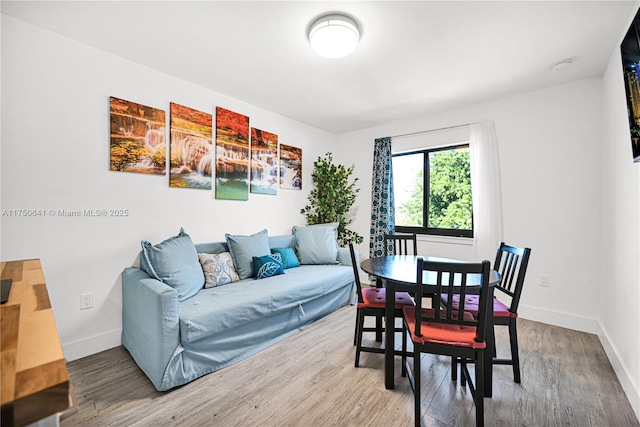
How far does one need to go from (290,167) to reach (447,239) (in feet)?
7.84

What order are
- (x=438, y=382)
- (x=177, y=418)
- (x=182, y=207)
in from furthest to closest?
(x=182, y=207), (x=438, y=382), (x=177, y=418)

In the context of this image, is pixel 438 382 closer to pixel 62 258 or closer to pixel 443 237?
pixel 443 237

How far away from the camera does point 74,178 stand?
7.28ft

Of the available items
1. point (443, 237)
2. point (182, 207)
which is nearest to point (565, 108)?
point (443, 237)

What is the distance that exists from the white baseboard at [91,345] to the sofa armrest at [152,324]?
204 millimetres

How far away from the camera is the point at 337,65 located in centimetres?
255

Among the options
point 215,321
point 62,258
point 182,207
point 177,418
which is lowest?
point 177,418

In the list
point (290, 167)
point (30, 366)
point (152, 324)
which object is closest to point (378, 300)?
point (152, 324)

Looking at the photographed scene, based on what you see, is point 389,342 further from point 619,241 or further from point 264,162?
point 264,162

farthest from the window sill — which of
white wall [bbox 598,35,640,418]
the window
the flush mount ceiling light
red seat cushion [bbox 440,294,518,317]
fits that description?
the flush mount ceiling light

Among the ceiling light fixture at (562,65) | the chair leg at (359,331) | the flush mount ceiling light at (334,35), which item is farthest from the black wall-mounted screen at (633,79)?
the chair leg at (359,331)

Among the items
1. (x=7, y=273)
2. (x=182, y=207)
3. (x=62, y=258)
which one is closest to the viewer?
(x=7, y=273)

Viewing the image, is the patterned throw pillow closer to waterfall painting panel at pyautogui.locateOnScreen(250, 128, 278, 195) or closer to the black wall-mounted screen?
waterfall painting panel at pyautogui.locateOnScreen(250, 128, 278, 195)

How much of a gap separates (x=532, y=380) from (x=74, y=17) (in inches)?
162
